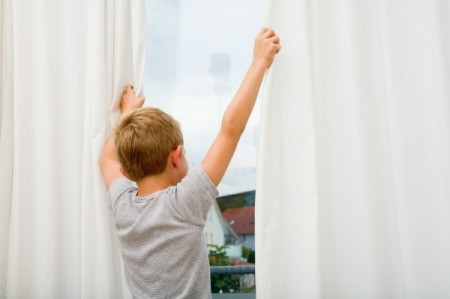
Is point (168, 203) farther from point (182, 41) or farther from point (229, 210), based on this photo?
point (182, 41)

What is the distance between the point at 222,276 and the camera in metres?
1.49

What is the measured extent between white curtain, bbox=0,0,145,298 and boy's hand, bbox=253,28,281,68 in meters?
0.34

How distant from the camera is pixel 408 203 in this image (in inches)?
47.1

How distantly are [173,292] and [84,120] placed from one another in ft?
1.90

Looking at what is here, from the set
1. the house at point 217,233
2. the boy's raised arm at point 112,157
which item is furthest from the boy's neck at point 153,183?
the house at point 217,233

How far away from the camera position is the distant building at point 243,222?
1463 mm

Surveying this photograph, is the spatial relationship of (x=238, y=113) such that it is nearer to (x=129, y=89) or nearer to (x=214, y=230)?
(x=129, y=89)

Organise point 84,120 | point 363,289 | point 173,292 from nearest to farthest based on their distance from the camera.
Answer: point 173,292
point 363,289
point 84,120

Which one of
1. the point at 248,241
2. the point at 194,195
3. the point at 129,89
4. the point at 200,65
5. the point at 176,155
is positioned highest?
the point at 200,65

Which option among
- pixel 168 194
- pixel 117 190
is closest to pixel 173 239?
pixel 168 194

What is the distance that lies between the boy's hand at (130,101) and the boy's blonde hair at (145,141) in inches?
4.3

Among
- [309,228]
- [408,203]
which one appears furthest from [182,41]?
[408,203]

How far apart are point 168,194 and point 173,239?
0.34 ft

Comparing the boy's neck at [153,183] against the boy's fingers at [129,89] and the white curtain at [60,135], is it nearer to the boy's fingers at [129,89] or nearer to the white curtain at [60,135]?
the white curtain at [60,135]
